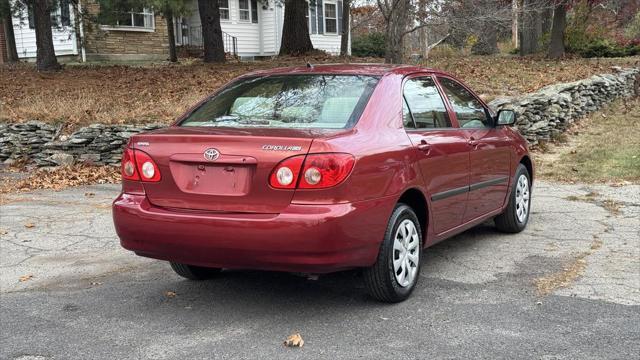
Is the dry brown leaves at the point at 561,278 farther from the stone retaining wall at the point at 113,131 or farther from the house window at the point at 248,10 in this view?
the house window at the point at 248,10

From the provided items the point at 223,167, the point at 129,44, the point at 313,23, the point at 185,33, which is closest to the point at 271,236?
the point at 223,167

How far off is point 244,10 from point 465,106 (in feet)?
94.2

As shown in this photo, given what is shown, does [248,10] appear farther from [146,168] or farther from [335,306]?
[335,306]

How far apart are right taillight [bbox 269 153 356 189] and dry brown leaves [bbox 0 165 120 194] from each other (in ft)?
20.5

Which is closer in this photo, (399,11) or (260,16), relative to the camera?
(399,11)

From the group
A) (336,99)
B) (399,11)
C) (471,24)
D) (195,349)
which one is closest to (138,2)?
(399,11)

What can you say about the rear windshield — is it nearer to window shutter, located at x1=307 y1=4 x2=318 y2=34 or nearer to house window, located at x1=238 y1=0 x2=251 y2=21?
house window, located at x1=238 y1=0 x2=251 y2=21

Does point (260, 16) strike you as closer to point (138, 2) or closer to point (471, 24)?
point (138, 2)

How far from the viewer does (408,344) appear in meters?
3.85

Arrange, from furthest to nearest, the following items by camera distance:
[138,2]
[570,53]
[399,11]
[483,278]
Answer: [570,53] < [138,2] < [399,11] < [483,278]

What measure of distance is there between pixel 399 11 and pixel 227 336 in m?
8.69

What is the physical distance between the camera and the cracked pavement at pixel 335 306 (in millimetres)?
3842

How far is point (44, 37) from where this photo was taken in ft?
60.3

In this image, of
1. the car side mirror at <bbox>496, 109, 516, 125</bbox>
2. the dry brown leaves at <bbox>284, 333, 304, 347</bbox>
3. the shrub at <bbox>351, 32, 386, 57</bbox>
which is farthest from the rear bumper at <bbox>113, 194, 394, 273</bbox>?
the shrub at <bbox>351, 32, 386, 57</bbox>
